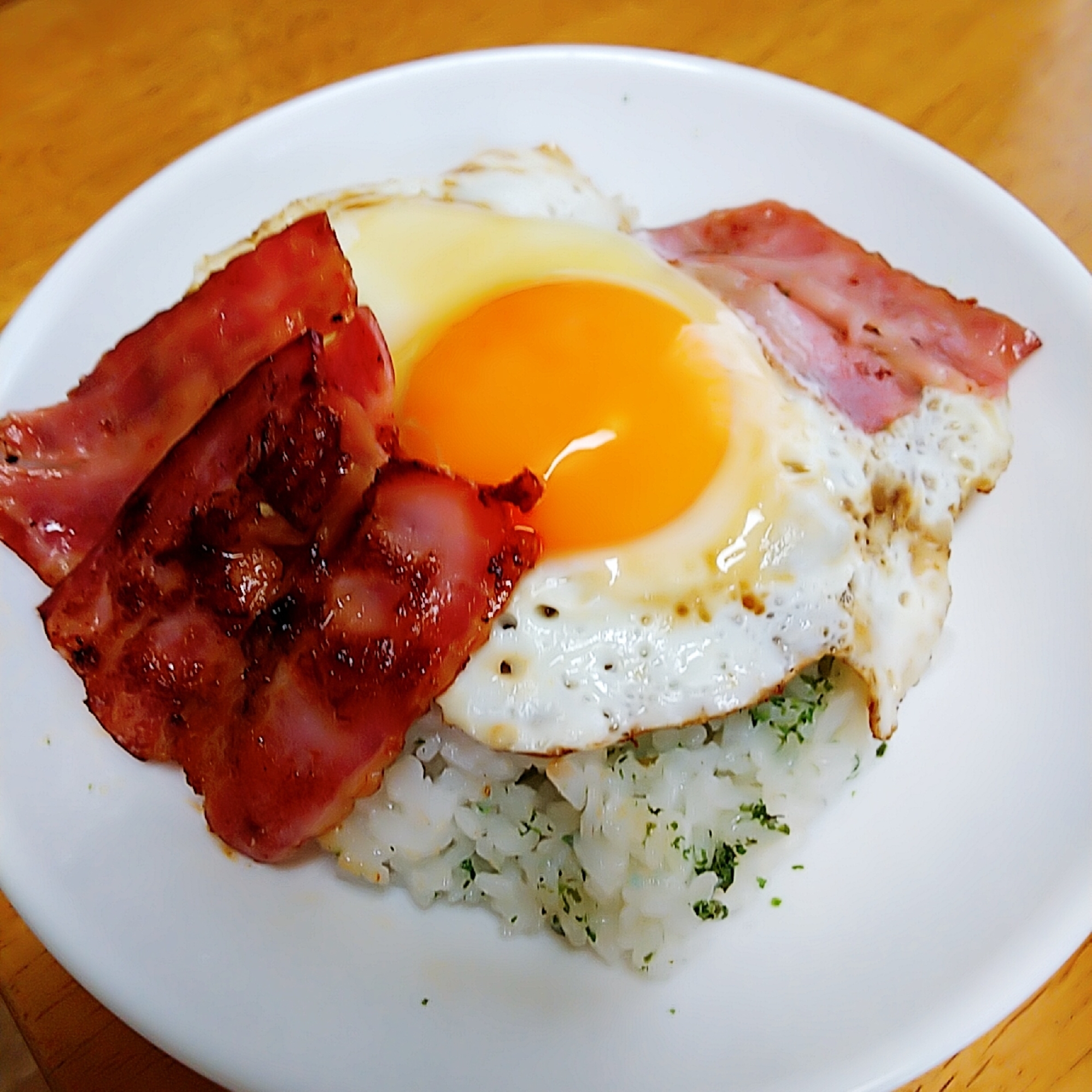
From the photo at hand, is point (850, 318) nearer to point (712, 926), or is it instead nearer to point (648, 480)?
point (648, 480)

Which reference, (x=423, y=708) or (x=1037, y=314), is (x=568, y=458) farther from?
(x=1037, y=314)

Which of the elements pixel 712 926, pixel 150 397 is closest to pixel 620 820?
pixel 712 926

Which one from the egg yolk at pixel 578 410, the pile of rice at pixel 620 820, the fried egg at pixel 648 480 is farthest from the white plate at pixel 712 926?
the egg yolk at pixel 578 410

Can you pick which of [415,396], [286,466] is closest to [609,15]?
[415,396]

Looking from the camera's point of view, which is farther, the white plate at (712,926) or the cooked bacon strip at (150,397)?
the cooked bacon strip at (150,397)

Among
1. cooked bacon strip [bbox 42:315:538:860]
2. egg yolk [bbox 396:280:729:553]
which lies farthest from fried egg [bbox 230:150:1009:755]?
cooked bacon strip [bbox 42:315:538:860]

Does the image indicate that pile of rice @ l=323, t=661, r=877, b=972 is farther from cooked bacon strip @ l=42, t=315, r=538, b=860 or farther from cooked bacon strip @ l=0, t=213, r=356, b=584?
cooked bacon strip @ l=0, t=213, r=356, b=584

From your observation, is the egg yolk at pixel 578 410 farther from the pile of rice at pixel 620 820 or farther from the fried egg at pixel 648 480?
the pile of rice at pixel 620 820
